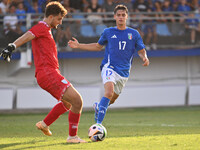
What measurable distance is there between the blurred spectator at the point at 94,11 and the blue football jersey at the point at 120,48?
744 centimetres

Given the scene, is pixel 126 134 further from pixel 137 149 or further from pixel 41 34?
pixel 41 34

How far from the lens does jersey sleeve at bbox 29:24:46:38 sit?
24.0 feet

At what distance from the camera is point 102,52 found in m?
17.3

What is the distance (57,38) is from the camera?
54.5 feet

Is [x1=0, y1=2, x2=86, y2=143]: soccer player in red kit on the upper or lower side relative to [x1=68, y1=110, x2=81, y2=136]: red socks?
upper

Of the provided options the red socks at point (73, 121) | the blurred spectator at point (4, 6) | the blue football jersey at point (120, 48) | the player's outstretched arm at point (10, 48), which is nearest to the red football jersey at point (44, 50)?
the player's outstretched arm at point (10, 48)

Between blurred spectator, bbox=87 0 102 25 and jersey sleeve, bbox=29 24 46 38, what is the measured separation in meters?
9.26

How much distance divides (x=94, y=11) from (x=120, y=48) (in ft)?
26.7

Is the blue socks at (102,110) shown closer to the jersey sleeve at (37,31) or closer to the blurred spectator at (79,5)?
the jersey sleeve at (37,31)

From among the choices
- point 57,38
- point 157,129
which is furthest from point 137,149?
point 57,38

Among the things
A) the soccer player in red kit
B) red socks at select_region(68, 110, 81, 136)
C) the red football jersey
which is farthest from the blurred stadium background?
red socks at select_region(68, 110, 81, 136)

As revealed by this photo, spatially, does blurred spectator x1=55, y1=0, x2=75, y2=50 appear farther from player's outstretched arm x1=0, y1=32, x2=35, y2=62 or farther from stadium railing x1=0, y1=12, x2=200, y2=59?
player's outstretched arm x1=0, y1=32, x2=35, y2=62

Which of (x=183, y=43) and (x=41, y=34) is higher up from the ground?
(x=41, y=34)

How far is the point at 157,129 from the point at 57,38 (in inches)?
293
